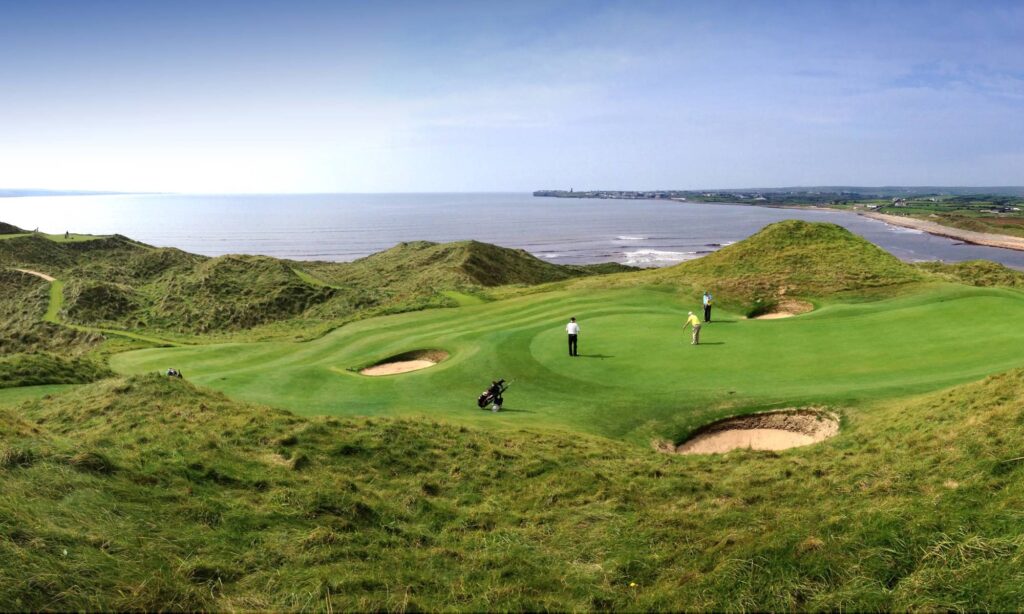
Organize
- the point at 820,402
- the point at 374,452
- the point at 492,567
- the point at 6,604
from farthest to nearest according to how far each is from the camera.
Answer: the point at 820,402
the point at 374,452
the point at 492,567
the point at 6,604

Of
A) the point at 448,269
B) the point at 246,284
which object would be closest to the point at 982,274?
the point at 448,269

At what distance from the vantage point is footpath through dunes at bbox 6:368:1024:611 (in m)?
5.53

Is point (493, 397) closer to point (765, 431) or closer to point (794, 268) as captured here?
point (765, 431)

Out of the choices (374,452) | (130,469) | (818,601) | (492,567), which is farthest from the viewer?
(374,452)

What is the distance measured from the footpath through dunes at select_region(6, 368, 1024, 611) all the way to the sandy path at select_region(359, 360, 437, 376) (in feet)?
30.7

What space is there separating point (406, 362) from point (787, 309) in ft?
71.1

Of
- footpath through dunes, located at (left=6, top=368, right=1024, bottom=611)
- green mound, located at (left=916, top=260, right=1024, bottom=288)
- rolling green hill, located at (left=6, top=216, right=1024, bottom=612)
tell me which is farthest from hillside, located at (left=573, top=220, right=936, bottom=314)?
footpath through dunes, located at (left=6, top=368, right=1024, bottom=611)

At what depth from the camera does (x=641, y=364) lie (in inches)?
742

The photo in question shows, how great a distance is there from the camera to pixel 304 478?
9.23 meters

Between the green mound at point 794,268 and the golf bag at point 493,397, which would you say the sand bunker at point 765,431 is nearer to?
the golf bag at point 493,397

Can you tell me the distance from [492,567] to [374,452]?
5.04 m

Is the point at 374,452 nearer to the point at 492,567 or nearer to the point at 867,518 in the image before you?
the point at 492,567

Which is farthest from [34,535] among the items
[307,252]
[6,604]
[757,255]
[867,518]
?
[307,252]

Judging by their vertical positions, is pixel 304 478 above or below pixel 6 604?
below
